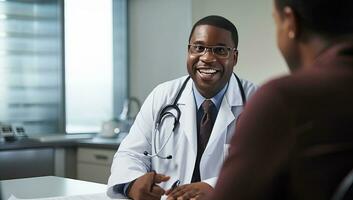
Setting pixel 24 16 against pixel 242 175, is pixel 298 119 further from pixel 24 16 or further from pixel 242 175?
pixel 24 16

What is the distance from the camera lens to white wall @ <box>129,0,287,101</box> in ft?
11.0

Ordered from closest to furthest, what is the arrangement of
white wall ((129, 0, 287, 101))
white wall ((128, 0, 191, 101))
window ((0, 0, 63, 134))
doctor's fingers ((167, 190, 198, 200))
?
doctor's fingers ((167, 190, 198, 200)) < white wall ((129, 0, 287, 101)) < window ((0, 0, 63, 134)) < white wall ((128, 0, 191, 101))

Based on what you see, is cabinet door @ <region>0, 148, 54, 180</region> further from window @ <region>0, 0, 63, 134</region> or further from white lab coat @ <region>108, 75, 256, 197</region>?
white lab coat @ <region>108, 75, 256, 197</region>

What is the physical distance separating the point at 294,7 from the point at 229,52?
117cm

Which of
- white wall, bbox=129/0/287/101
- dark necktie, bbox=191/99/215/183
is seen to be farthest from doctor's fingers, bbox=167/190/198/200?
white wall, bbox=129/0/287/101

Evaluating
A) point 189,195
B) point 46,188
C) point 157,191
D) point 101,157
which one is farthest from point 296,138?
point 101,157

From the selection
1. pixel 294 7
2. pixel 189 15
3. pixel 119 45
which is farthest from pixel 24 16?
pixel 294 7

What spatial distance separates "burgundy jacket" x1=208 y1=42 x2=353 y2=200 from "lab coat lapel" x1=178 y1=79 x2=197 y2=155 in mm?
1204

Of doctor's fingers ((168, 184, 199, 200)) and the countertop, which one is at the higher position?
doctor's fingers ((168, 184, 199, 200))

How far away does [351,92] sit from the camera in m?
0.61

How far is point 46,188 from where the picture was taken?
197 centimetres

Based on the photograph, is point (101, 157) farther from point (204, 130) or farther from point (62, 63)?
point (204, 130)

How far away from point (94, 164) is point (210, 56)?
2.09m

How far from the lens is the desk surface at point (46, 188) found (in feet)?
6.04
